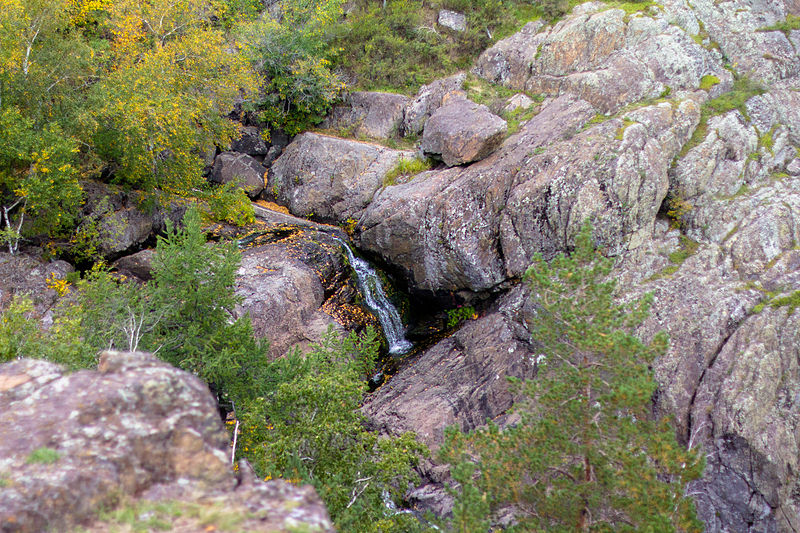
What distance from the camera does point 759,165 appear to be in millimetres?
19719

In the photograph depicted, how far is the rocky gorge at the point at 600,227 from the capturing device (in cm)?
1538

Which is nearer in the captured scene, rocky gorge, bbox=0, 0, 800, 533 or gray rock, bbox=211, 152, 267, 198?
rocky gorge, bbox=0, 0, 800, 533

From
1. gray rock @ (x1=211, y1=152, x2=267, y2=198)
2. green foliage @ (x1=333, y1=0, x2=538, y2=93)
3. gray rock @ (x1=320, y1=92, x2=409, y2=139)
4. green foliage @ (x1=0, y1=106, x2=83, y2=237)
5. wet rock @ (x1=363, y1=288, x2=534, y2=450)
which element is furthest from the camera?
green foliage @ (x1=333, y1=0, x2=538, y2=93)

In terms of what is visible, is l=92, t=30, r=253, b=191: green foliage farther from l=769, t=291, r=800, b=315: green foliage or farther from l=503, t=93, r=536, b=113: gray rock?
l=769, t=291, r=800, b=315: green foliage

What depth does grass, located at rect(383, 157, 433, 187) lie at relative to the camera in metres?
24.8

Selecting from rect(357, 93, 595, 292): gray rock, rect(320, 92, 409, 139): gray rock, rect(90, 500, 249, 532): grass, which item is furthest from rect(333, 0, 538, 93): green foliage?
rect(90, 500, 249, 532): grass

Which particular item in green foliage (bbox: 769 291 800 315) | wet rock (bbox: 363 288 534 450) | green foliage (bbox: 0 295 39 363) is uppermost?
green foliage (bbox: 0 295 39 363)

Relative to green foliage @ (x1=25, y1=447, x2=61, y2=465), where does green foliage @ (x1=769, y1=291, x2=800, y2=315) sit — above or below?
below

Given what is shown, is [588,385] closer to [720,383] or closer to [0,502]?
[720,383]

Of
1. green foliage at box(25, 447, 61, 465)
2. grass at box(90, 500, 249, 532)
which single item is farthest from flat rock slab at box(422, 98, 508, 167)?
green foliage at box(25, 447, 61, 465)

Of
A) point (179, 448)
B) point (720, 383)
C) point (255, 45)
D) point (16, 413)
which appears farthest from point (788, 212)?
point (255, 45)

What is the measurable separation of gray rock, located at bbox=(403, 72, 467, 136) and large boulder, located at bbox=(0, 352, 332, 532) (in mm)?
23483

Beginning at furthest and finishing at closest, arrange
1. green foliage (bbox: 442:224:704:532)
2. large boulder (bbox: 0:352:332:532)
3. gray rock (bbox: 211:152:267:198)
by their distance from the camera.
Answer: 1. gray rock (bbox: 211:152:267:198)
2. green foliage (bbox: 442:224:704:532)
3. large boulder (bbox: 0:352:332:532)

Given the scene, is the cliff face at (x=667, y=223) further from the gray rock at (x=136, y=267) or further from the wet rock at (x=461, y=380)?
the gray rock at (x=136, y=267)
